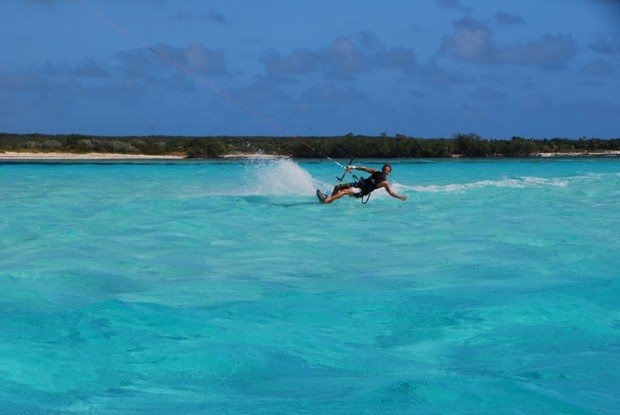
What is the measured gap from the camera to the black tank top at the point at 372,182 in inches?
720

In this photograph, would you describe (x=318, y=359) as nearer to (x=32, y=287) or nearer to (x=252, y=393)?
(x=252, y=393)

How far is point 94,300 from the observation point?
906 cm

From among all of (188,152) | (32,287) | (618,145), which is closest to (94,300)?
(32,287)

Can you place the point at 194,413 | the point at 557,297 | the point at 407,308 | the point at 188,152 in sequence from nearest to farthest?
the point at 194,413
the point at 407,308
the point at 557,297
the point at 188,152

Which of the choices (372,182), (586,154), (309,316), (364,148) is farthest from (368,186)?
(586,154)

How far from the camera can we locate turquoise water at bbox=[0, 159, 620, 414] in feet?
19.5

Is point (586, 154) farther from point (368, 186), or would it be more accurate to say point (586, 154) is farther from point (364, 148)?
point (368, 186)

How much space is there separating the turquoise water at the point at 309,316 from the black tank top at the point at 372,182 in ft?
3.63

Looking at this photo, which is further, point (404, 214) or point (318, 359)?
point (404, 214)

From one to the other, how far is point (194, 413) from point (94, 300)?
12.9ft

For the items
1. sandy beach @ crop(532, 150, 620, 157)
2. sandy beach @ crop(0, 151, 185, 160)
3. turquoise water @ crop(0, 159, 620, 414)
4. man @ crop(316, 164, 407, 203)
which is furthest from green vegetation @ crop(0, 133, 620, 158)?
turquoise water @ crop(0, 159, 620, 414)

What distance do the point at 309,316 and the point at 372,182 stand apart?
34.0 ft

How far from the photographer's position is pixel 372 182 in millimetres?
18484

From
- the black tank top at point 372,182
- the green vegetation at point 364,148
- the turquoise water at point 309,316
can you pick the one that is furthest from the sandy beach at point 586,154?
the turquoise water at point 309,316
